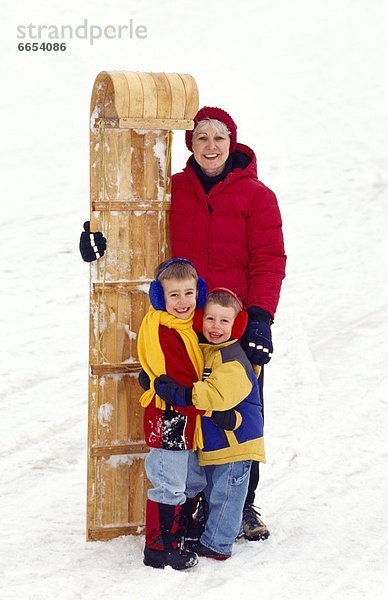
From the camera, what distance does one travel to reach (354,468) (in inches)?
255

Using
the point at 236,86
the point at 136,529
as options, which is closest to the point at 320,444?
the point at 136,529

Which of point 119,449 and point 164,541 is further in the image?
point 119,449

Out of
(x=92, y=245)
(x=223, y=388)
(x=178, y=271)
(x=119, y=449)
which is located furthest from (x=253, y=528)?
(x=92, y=245)

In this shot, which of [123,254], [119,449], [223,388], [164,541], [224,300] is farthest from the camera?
[119,449]

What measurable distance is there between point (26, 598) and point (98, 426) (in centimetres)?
102

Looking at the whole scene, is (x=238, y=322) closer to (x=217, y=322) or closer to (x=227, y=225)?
(x=217, y=322)

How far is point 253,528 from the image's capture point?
545 centimetres

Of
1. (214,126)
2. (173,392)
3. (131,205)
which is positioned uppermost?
(214,126)

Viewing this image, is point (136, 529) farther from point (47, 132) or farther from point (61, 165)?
point (47, 132)

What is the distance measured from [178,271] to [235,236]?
433 mm

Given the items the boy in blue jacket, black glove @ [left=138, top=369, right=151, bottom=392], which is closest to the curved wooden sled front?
black glove @ [left=138, top=369, right=151, bottom=392]

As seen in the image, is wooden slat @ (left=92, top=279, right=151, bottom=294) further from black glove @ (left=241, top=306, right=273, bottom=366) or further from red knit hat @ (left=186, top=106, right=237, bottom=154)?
red knit hat @ (left=186, top=106, right=237, bottom=154)

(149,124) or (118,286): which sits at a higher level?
(149,124)

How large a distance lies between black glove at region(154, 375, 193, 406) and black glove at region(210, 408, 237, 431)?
6.0 inches
